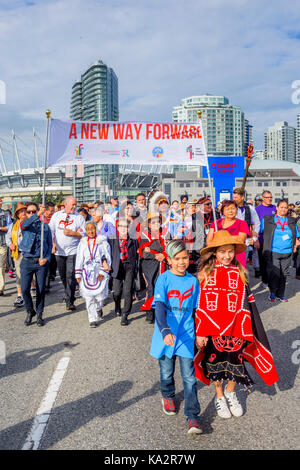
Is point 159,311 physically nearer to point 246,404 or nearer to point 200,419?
point 200,419

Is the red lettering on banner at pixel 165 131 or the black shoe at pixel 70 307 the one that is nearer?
the black shoe at pixel 70 307

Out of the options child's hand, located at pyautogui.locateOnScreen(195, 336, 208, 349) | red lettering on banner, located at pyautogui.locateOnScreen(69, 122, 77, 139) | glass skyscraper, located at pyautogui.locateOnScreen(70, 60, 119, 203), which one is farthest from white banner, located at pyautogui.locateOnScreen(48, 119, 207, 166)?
glass skyscraper, located at pyautogui.locateOnScreen(70, 60, 119, 203)

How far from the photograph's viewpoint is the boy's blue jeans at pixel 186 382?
3.10 metres

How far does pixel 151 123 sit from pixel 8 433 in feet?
18.5

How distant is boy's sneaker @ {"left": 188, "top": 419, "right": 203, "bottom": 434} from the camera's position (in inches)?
117

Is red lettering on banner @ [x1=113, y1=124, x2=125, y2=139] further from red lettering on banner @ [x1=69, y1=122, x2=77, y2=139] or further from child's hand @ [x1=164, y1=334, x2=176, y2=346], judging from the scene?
child's hand @ [x1=164, y1=334, x2=176, y2=346]

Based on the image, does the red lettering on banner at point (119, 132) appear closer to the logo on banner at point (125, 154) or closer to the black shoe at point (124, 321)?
the logo on banner at point (125, 154)

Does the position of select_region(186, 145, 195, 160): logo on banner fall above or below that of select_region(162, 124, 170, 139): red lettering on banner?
below

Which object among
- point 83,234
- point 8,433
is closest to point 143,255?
point 83,234

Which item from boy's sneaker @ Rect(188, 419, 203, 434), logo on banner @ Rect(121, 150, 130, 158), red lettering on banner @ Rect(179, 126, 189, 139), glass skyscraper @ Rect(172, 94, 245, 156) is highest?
glass skyscraper @ Rect(172, 94, 245, 156)

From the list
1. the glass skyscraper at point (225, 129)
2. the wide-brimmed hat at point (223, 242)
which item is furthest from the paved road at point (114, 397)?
the glass skyscraper at point (225, 129)

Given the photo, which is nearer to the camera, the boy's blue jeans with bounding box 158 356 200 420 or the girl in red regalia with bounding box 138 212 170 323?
the boy's blue jeans with bounding box 158 356 200 420

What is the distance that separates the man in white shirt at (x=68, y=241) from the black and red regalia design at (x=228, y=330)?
4080 millimetres

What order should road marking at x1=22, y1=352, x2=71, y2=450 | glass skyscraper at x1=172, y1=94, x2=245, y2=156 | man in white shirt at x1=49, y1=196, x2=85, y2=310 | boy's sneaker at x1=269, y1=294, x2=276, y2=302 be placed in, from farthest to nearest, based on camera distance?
1. glass skyscraper at x1=172, y1=94, x2=245, y2=156
2. boy's sneaker at x1=269, y1=294, x2=276, y2=302
3. man in white shirt at x1=49, y1=196, x2=85, y2=310
4. road marking at x1=22, y1=352, x2=71, y2=450
